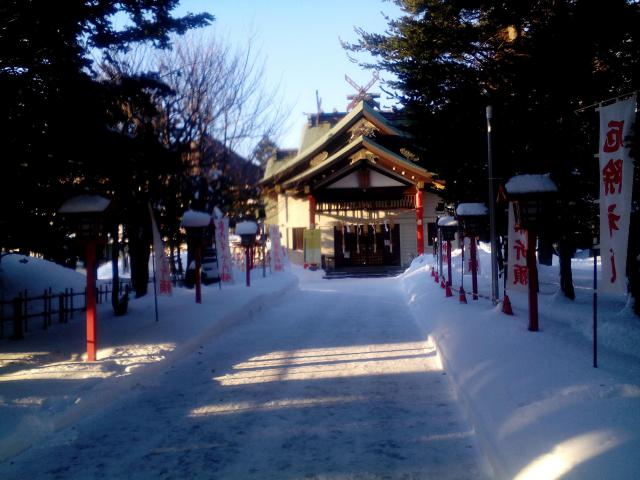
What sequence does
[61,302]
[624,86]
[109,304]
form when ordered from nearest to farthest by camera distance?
[624,86], [61,302], [109,304]

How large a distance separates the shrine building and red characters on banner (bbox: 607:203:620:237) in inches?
907

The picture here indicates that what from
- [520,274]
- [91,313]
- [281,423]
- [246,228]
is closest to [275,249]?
[246,228]

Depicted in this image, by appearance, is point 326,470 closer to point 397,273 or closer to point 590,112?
point 590,112

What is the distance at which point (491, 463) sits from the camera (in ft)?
15.9

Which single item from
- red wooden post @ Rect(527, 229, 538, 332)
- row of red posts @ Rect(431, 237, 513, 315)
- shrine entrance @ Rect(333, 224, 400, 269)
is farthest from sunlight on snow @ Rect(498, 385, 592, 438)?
shrine entrance @ Rect(333, 224, 400, 269)

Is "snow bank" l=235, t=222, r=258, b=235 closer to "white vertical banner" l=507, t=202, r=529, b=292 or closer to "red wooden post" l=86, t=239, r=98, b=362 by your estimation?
"red wooden post" l=86, t=239, r=98, b=362

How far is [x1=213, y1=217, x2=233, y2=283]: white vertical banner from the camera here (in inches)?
755

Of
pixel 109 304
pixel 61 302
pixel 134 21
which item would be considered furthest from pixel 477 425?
pixel 109 304

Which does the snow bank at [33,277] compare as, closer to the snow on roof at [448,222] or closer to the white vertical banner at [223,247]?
the white vertical banner at [223,247]

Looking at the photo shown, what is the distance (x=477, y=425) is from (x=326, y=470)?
1708 millimetres

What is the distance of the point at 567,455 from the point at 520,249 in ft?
22.7

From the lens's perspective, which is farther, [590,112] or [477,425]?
[590,112]

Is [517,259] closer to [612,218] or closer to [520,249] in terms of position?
[520,249]

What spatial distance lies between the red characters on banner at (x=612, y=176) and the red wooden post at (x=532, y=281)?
312 centimetres
